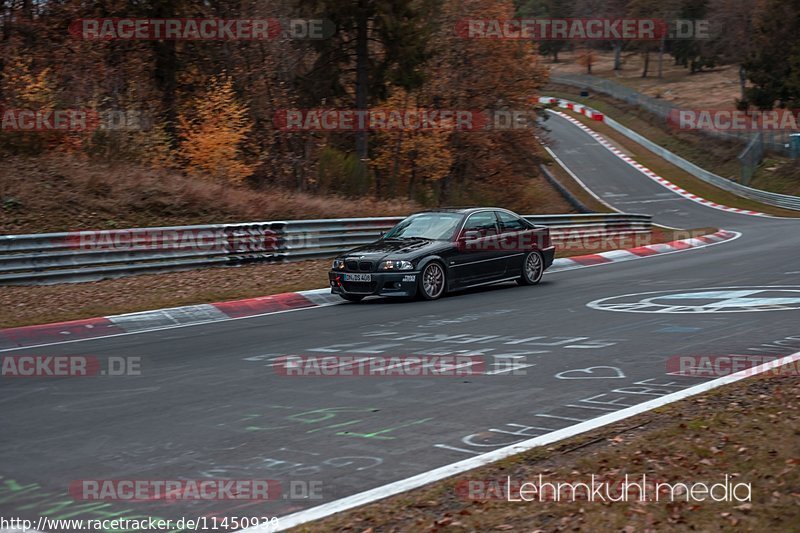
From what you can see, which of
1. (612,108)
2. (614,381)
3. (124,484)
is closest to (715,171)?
(612,108)

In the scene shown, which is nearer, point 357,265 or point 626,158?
point 357,265

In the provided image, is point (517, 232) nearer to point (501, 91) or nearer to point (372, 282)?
point (372, 282)

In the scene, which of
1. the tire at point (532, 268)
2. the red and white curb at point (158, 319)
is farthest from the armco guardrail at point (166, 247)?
the tire at point (532, 268)

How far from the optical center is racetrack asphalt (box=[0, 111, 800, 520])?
6.04 metres

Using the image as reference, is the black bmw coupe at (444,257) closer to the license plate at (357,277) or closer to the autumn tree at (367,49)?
the license plate at (357,277)

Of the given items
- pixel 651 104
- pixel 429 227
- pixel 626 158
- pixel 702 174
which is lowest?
pixel 429 227

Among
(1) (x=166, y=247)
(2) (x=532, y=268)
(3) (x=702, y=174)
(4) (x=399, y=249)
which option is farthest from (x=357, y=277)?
(3) (x=702, y=174)

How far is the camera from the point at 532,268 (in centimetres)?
1747

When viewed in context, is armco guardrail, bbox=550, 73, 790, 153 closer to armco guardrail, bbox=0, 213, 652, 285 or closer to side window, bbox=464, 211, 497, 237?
armco guardrail, bbox=0, 213, 652, 285

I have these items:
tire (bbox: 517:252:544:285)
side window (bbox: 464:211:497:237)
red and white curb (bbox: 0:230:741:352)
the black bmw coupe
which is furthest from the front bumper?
tire (bbox: 517:252:544:285)

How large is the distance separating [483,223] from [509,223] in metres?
0.79

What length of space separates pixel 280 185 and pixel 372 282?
14645mm

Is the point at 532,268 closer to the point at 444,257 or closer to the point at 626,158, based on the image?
the point at 444,257

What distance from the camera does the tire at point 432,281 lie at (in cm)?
1516
